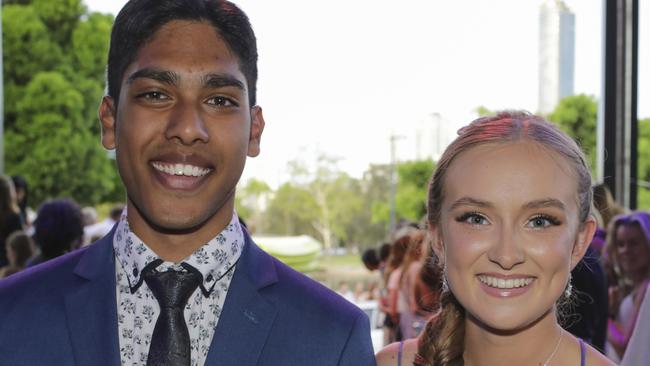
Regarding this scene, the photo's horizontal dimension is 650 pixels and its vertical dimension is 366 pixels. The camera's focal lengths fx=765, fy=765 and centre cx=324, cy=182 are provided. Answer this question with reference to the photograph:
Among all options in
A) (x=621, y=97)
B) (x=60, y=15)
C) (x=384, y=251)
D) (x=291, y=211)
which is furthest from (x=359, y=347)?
(x=60, y=15)

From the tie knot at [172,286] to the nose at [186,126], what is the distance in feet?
0.85

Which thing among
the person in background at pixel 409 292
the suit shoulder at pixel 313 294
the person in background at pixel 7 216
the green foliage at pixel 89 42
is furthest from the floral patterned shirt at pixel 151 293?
the green foliage at pixel 89 42

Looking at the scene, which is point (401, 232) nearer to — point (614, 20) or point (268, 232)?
point (614, 20)

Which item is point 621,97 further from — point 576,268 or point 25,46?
point 25,46

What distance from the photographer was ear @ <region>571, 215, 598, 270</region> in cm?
176

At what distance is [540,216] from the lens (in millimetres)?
1655

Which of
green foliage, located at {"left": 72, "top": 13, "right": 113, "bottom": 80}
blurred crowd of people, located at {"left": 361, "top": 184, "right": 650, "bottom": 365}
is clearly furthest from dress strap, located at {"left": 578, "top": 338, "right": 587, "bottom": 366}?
green foliage, located at {"left": 72, "top": 13, "right": 113, "bottom": 80}

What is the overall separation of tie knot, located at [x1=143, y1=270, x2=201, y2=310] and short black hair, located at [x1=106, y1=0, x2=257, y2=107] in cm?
37

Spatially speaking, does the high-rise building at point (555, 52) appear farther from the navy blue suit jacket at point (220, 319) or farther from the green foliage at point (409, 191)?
the navy blue suit jacket at point (220, 319)

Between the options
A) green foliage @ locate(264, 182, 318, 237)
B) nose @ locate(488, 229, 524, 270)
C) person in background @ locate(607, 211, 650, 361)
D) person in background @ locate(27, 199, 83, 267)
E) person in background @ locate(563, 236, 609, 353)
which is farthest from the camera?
green foliage @ locate(264, 182, 318, 237)

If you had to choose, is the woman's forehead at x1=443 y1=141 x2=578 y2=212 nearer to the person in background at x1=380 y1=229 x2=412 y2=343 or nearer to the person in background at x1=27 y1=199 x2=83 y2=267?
the person in background at x1=27 y1=199 x2=83 y2=267

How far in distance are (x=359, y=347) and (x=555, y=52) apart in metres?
8.41

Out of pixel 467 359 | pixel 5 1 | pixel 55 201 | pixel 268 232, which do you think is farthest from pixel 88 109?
pixel 467 359

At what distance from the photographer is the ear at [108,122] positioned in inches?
61.7
